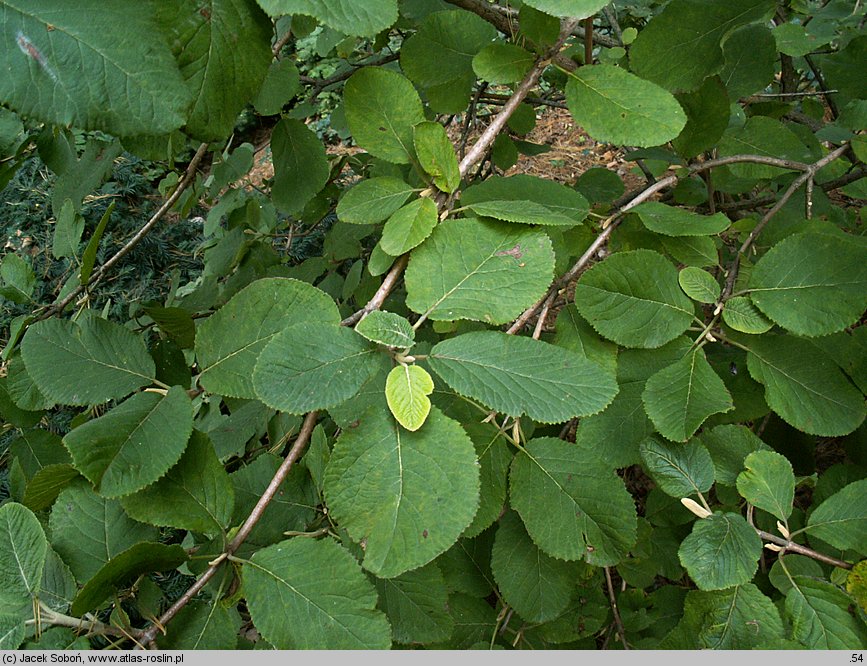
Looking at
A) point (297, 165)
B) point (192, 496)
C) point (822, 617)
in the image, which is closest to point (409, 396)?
point (192, 496)

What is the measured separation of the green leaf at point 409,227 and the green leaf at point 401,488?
207 millimetres

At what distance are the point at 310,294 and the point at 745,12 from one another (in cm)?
84

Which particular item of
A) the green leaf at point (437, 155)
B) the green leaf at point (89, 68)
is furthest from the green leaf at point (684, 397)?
the green leaf at point (89, 68)

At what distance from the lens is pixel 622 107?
857 mm

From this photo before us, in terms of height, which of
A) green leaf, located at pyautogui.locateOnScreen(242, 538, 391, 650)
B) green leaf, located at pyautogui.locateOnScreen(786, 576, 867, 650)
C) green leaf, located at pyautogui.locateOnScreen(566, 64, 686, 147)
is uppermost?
green leaf, located at pyautogui.locateOnScreen(566, 64, 686, 147)

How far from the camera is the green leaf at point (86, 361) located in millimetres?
842

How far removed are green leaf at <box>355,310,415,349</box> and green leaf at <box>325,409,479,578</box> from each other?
87 mm

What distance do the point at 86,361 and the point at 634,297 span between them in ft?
2.48

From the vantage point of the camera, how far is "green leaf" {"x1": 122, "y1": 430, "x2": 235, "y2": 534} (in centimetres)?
76

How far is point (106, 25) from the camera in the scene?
0.53 meters

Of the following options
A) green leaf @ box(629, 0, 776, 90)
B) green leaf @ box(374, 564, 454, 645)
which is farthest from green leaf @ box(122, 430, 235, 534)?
green leaf @ box(629, 0, 776, 90)

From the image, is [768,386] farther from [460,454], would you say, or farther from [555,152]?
[555,152]

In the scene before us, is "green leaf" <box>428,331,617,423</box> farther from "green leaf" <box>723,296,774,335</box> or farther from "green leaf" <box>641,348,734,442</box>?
"green leaf" <box>723,296,774,335</box>

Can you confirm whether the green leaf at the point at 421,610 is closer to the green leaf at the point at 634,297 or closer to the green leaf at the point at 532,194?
the green leaf at the point at 634,297
